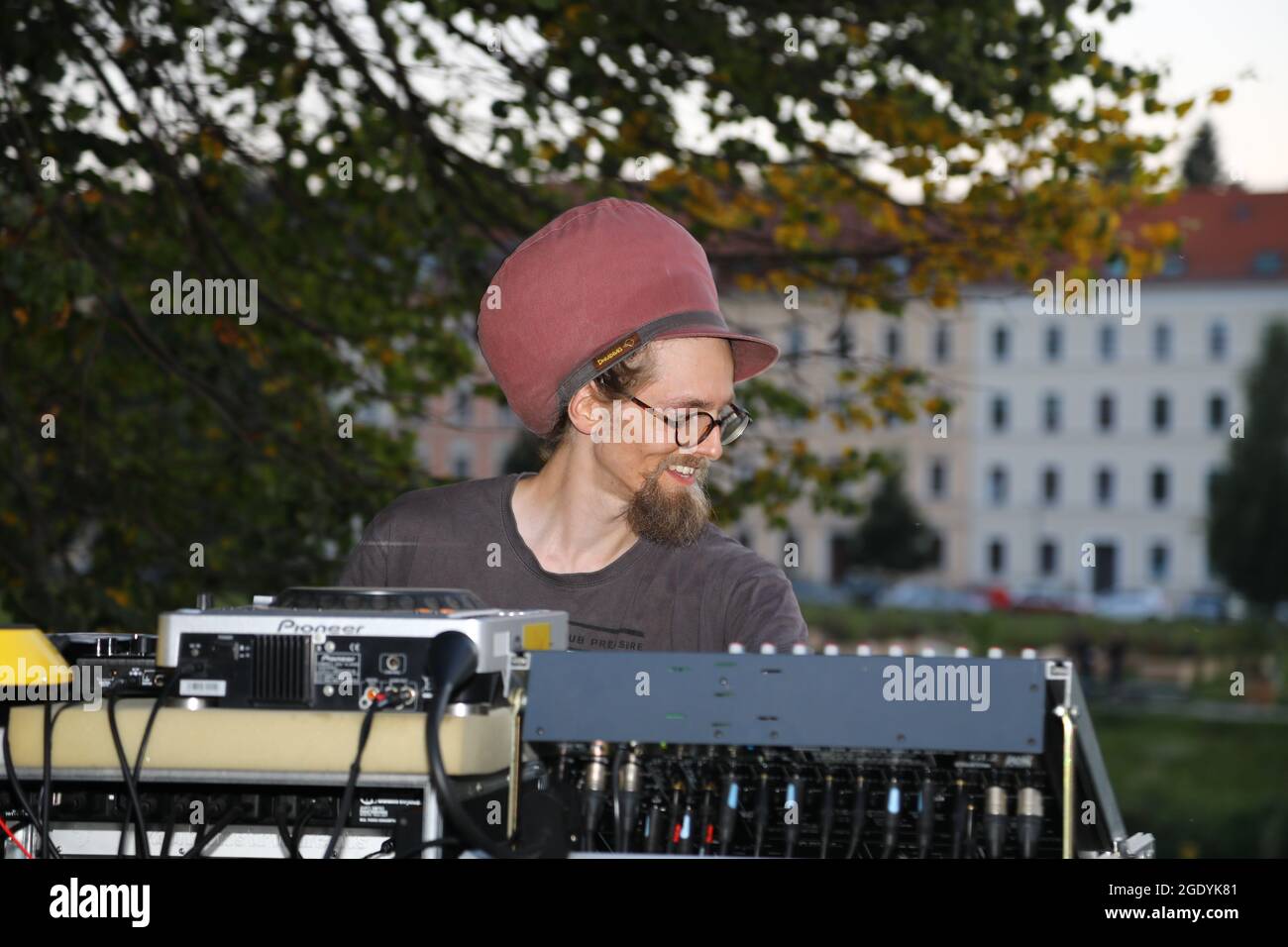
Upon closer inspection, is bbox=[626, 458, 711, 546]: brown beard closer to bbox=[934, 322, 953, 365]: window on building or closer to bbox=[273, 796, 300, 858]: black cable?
bbox=[273, 796, 300, 858]: black cable

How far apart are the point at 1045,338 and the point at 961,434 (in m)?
5.54

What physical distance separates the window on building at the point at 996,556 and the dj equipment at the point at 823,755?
77510 millimetres

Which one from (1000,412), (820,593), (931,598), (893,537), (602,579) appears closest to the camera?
(602,579)

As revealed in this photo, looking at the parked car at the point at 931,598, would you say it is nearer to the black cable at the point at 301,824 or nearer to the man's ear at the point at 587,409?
the man's ear at the point at 587,409

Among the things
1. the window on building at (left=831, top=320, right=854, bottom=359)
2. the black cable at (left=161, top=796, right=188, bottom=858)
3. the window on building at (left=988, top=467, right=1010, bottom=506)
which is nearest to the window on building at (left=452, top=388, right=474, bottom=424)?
the window on building at (left=831, top=320, right=854, bottom=359)

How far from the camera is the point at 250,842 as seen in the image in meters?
2.11

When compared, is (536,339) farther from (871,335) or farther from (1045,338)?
(1045,338)

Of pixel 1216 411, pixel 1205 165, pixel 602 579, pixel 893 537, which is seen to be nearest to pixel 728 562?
pixel 602 579

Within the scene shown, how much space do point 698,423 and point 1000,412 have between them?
7686 cm

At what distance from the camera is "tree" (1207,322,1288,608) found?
64812 mm

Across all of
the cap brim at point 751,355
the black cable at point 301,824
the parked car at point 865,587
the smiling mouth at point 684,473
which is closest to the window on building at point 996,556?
the parked car at point 865,587

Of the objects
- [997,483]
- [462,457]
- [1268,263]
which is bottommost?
[997,483]

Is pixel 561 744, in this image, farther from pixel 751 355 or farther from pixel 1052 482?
pixel 1052 482

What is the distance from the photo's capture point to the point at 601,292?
2.55 meters
